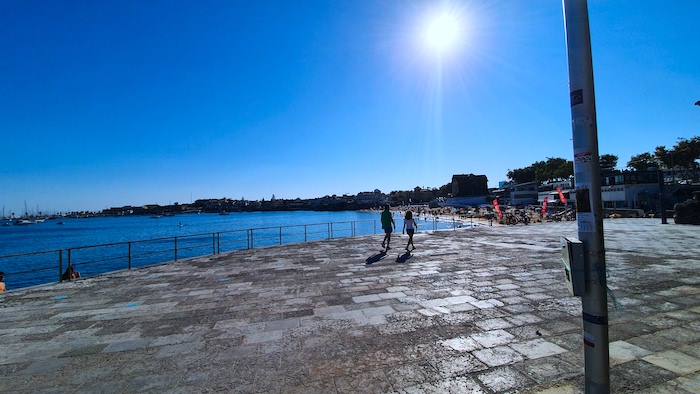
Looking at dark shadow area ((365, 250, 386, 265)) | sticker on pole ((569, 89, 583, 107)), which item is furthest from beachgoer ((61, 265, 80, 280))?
sticker on pole ((569, 89, 583, 107))

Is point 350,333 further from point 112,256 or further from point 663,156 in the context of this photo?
point 663,156

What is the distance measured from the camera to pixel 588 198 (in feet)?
Result: 7.13

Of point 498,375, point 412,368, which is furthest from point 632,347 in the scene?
point 412,368

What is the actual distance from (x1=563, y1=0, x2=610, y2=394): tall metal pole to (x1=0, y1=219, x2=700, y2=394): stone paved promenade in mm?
942

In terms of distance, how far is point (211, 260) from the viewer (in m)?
11.5

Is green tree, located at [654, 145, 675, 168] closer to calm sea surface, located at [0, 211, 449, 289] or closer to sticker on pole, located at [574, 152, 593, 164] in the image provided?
calm sea surface, located at [0, 211, 449, 289]

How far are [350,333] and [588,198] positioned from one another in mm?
3279

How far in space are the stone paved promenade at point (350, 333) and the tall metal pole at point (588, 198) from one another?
0.94 meters

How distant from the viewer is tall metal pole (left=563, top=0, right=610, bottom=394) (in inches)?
82.7

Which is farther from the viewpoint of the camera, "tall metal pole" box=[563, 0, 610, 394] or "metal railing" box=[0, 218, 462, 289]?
"metal railing" box=[0, 218, 462, 289]

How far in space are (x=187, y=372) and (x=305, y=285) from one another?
12.4 feet

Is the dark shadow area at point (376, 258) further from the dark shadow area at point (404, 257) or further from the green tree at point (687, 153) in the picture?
the green tree at point (687, 153)

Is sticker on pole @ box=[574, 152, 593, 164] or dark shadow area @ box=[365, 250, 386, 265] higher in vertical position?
sticker on pole @ box=[574, 152, 593, 164]

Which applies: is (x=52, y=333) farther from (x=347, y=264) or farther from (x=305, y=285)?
(x=347, y=264)
